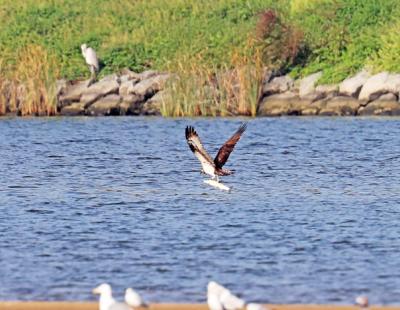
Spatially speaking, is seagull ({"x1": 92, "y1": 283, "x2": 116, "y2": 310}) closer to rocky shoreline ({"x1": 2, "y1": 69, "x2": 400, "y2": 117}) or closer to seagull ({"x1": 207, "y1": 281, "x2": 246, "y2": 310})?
seagull ({"x1": 207, "y1": 281, "x2": 246, "y2": 310})

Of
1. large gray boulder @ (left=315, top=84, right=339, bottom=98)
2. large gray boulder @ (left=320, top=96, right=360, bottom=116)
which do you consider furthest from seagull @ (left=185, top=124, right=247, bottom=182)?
large gray boulder @ (left=315, top=84, right=339, bottom=98)

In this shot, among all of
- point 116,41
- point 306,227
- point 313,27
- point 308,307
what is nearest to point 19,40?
point 116,41

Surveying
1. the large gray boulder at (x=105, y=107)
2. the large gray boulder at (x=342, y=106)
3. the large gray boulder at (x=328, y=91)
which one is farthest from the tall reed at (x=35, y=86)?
the large gray boulder at (x=342, y=106)

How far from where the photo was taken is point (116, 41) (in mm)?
47188

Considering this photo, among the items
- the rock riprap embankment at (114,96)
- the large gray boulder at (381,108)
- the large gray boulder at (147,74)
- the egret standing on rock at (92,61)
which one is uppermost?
the egret standing on rock at (92,61)

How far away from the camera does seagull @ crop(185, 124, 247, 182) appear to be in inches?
750

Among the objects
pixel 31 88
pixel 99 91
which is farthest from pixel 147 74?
pixel 31 88

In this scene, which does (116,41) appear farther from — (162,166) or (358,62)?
(162,166)

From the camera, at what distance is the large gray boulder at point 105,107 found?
1684 inches

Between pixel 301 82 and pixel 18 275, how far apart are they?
1124 inches

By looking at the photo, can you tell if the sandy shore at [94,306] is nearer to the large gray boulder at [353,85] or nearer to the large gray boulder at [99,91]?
the large gray boulder at [353,85]

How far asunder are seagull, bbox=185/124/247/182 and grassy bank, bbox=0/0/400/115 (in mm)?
19232

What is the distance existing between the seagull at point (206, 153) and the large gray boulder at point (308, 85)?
70.9 ft

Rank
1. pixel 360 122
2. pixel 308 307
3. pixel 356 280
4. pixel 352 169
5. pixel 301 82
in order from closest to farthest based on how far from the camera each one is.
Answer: pixel 308 307 < pixel 356 280 < pixel 352 169 < pixel 360 122 < pixel 301 82
